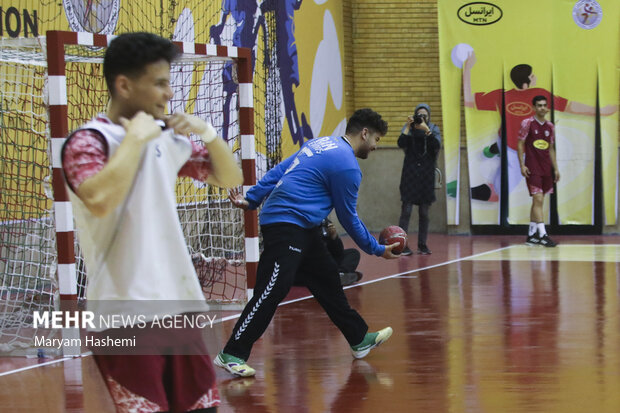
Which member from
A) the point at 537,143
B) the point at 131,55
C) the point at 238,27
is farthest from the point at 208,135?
the point at 537,143

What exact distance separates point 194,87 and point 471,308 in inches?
189

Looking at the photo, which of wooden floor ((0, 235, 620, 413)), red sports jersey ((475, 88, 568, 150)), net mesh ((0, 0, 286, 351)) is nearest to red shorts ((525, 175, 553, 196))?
red sports jersey ((475, 88, 568, 150))

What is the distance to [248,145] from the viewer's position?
9625 mm

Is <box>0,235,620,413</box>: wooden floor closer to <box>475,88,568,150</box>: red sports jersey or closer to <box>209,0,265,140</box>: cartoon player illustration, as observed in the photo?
<box>209,0,265,140</box>: cartoon player illustration

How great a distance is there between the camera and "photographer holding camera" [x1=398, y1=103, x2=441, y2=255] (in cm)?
1482

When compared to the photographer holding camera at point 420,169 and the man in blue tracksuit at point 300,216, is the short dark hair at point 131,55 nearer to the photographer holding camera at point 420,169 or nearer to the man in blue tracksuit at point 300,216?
the man in blue tracksuit at point 300,216

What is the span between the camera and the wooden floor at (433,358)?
6.11 m

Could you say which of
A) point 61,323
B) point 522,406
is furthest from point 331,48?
point 522,406

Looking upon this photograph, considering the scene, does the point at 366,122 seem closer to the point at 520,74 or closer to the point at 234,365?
the point at 234,365

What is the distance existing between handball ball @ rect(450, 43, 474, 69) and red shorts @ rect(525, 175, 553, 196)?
3315mm

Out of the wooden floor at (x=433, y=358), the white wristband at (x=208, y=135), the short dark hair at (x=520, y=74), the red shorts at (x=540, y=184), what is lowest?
the wooden floor at (x=433, y=358)

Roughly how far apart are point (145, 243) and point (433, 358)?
471 cm

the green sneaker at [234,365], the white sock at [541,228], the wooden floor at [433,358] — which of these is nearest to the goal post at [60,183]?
the wooden floor at [433,358]

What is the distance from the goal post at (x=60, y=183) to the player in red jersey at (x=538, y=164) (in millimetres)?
5414
